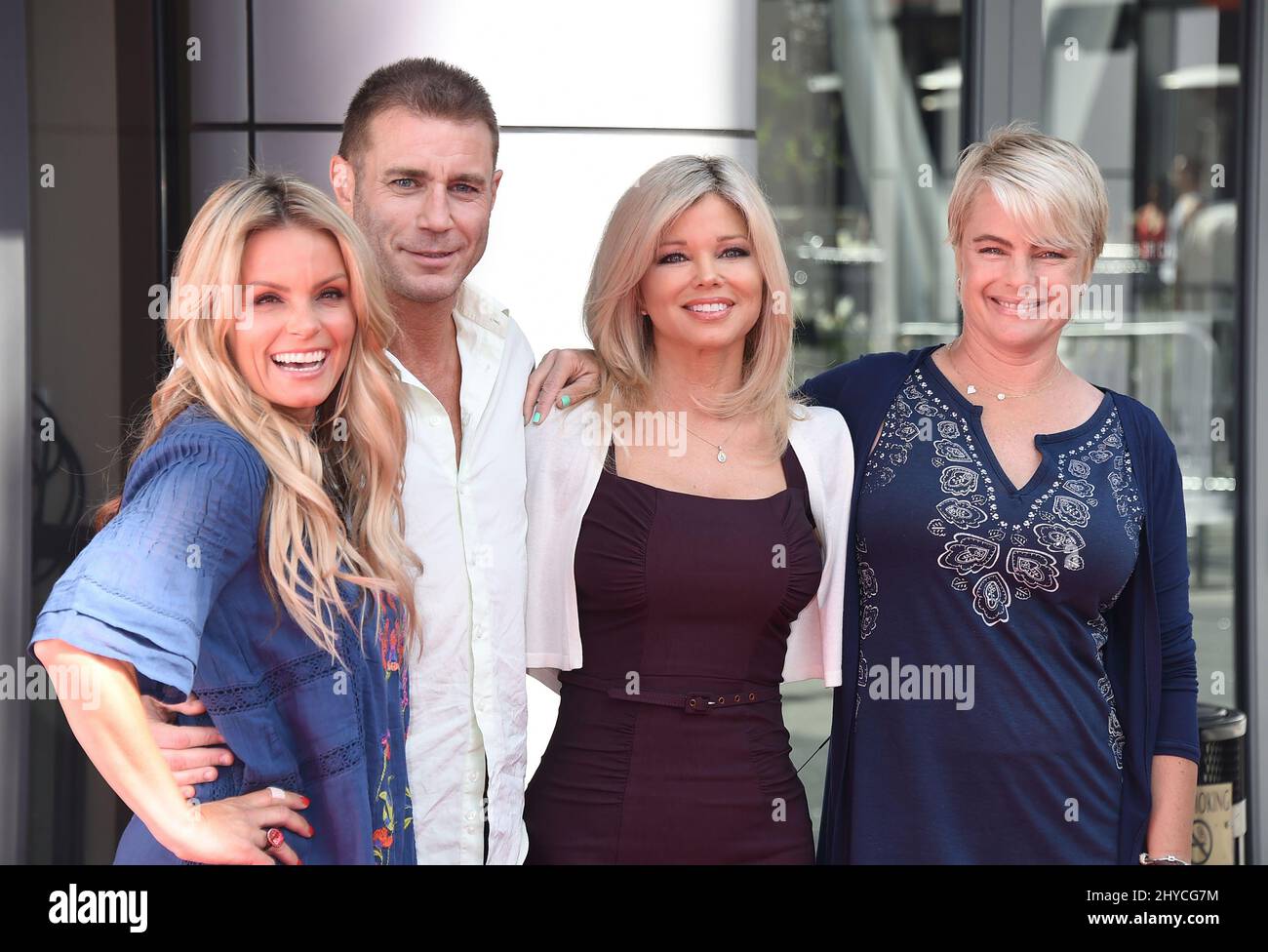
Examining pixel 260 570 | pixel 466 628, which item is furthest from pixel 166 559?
pixel 466 628

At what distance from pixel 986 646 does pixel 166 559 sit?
151 cm

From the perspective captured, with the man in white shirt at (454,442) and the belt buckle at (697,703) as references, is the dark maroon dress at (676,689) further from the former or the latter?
the man in white shirt at (454,442)

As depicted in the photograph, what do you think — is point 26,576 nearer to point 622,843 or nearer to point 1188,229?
point 622,843

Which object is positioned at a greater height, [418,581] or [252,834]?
[418,581]

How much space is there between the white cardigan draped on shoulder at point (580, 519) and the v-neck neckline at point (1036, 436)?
233 mm

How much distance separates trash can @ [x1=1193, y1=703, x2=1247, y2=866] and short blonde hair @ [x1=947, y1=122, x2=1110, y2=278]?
53.6 inches

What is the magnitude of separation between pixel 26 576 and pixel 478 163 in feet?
5.85

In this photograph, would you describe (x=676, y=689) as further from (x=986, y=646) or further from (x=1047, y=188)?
(x=1047, y=188)

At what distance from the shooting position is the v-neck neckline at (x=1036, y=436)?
2387mm

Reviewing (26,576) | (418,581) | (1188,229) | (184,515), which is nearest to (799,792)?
(418,581)

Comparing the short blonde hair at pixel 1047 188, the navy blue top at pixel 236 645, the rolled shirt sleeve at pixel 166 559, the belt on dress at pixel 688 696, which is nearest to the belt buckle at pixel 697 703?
the belt on dress at pixel 688 696

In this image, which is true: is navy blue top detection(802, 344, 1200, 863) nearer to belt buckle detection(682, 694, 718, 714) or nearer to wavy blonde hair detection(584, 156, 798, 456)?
wavy blonde hair detection(584, 156, 798, 456)

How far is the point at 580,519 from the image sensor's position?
2.38 metres
